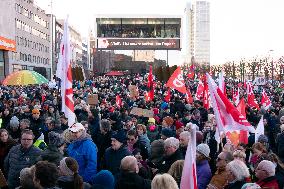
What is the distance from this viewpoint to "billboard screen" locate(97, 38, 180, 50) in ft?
222

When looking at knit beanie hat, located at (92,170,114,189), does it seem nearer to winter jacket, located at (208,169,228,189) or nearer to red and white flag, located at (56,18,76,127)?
winter jacket, located at (208,169,228,189)

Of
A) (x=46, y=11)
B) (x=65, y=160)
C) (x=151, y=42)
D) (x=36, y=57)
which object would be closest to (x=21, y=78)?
(x=65, y=160)

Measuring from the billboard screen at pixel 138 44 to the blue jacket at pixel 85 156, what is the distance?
60.3 m

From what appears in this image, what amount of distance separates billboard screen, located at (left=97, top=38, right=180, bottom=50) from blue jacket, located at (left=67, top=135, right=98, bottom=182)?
60340 mm

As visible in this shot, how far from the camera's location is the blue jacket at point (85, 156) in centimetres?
748

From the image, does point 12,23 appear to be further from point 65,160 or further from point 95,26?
point 65,160

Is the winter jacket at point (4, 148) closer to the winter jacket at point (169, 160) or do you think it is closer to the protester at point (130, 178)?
the winter jacket at point (169, 160)

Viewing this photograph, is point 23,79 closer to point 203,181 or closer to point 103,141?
point 103,141

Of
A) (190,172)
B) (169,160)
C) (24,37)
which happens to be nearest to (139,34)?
(24,37)

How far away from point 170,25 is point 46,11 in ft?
129

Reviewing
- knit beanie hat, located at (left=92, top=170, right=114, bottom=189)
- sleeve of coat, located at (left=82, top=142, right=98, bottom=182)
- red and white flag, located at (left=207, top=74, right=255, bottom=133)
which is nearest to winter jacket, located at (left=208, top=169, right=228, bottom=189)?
knit beanie hat, located at (left=92, top=170, right=114, bottom=189)

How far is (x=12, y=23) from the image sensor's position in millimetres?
69875

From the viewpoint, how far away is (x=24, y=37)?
78312mm

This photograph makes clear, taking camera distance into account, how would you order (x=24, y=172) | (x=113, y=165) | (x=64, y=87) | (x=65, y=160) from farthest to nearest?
(x=64, y=87), (x=113, y=165), (x=65, y=160), (x=24, y=172)
